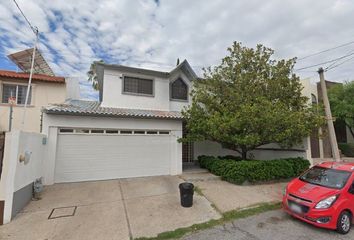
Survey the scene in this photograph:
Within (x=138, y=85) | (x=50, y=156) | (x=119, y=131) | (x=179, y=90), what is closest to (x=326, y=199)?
(x=119, y=131)

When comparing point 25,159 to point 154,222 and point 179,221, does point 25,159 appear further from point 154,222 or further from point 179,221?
point 179,221

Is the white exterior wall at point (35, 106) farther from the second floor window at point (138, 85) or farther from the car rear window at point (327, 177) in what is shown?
the car rear window at point (327, 177)

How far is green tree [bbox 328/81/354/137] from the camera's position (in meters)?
17.8

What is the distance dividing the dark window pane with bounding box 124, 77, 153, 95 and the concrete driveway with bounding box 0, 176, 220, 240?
6.21 metres

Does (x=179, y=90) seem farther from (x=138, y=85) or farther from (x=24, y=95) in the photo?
(x=24, y=95)

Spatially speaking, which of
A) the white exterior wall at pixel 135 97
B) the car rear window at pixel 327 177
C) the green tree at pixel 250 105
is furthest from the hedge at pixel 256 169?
the white exterior wall at pixel 135 97

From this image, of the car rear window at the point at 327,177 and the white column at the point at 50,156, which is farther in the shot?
the white column at the point at 50,156

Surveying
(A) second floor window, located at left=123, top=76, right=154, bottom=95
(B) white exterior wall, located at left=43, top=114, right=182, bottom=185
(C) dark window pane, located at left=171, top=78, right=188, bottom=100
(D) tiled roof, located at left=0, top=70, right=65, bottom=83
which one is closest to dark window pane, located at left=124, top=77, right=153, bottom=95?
(A) second floor window, located at left=123, top=76, right=154, bottom=95

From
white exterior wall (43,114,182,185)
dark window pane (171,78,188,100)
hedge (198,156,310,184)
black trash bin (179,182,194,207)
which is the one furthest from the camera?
dark window pane (171,78,188,100)

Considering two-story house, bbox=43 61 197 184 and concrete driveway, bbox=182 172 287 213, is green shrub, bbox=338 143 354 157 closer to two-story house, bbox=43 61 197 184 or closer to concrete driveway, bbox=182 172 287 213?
concrete driveway, bbox=182 172 287 213

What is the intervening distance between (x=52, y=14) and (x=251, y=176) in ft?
37.8

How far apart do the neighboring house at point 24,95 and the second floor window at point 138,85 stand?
5.31m

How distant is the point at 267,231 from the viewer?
520 cm

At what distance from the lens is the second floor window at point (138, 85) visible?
12.7 m
